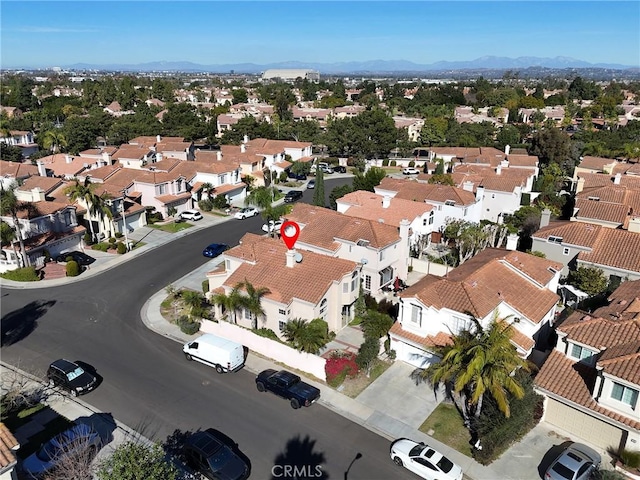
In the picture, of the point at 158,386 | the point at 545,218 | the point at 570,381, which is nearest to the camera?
the point at 570,381

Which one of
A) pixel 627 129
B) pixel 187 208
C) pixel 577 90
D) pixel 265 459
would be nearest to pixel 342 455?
pixel 265 459

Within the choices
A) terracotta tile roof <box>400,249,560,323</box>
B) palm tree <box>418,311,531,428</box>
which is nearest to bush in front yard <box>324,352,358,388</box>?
terracotta tile roof <box>400,249,560,323</box>

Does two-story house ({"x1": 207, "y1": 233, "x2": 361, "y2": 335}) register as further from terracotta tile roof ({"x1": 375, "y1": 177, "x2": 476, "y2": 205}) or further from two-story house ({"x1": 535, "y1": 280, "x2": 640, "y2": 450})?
terracotta tile roof ({"x1": 375, "y1": 177, "x2": 476, "y2": 205})

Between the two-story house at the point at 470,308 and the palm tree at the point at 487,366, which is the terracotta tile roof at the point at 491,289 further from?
the palm tree at the point at 487,366

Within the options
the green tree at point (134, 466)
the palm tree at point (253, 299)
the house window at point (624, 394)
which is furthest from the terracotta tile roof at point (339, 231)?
the green tree at point (134, 466)

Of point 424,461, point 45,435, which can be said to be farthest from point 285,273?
point 45,435

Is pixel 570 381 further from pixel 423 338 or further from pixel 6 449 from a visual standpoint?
pixel 6 449

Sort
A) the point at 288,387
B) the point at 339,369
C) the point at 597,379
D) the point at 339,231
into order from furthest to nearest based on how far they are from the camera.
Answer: the point at 339,231
the point at 339,369
the point at 288,387
the point at 597,379
